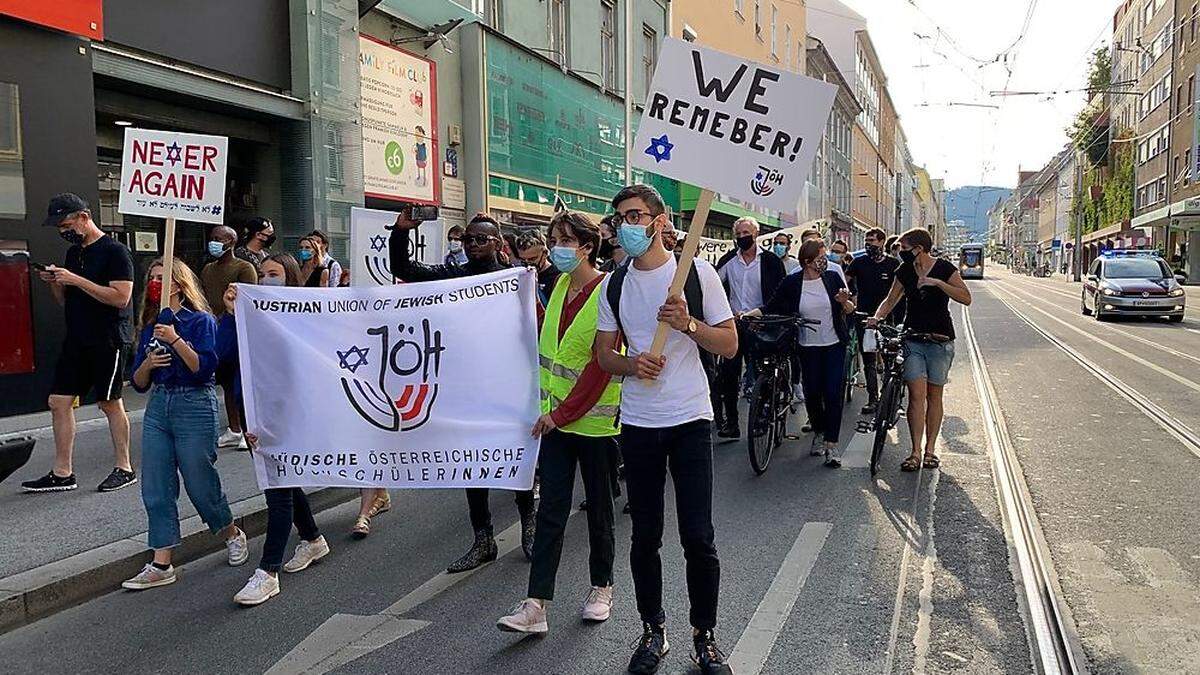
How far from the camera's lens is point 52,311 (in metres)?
9.12

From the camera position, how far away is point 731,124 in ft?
12.9

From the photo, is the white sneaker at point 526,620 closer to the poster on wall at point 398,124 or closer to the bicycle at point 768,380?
the bicycle at point 768,380

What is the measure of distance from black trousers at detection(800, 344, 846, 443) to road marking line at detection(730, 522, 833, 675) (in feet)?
6.32

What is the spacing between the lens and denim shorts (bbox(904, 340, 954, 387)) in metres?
7.11

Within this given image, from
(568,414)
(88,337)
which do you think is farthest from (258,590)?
(88,337)

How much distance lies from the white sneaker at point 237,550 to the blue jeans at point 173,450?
19.8 inches

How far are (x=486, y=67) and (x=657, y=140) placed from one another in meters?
13.7

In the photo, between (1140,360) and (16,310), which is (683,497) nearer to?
(16,310)

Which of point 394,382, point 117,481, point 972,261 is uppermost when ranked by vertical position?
point 972,261

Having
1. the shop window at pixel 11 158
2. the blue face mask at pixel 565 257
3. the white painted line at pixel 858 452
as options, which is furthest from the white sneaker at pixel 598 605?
the shop window at pixel 11 158

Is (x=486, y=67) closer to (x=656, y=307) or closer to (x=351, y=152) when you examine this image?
(x=351, y=152)

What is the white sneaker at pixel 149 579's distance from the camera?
16.2 ft

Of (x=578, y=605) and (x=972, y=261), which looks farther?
(x=972, y=261)

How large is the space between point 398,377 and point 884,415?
13.6ft
